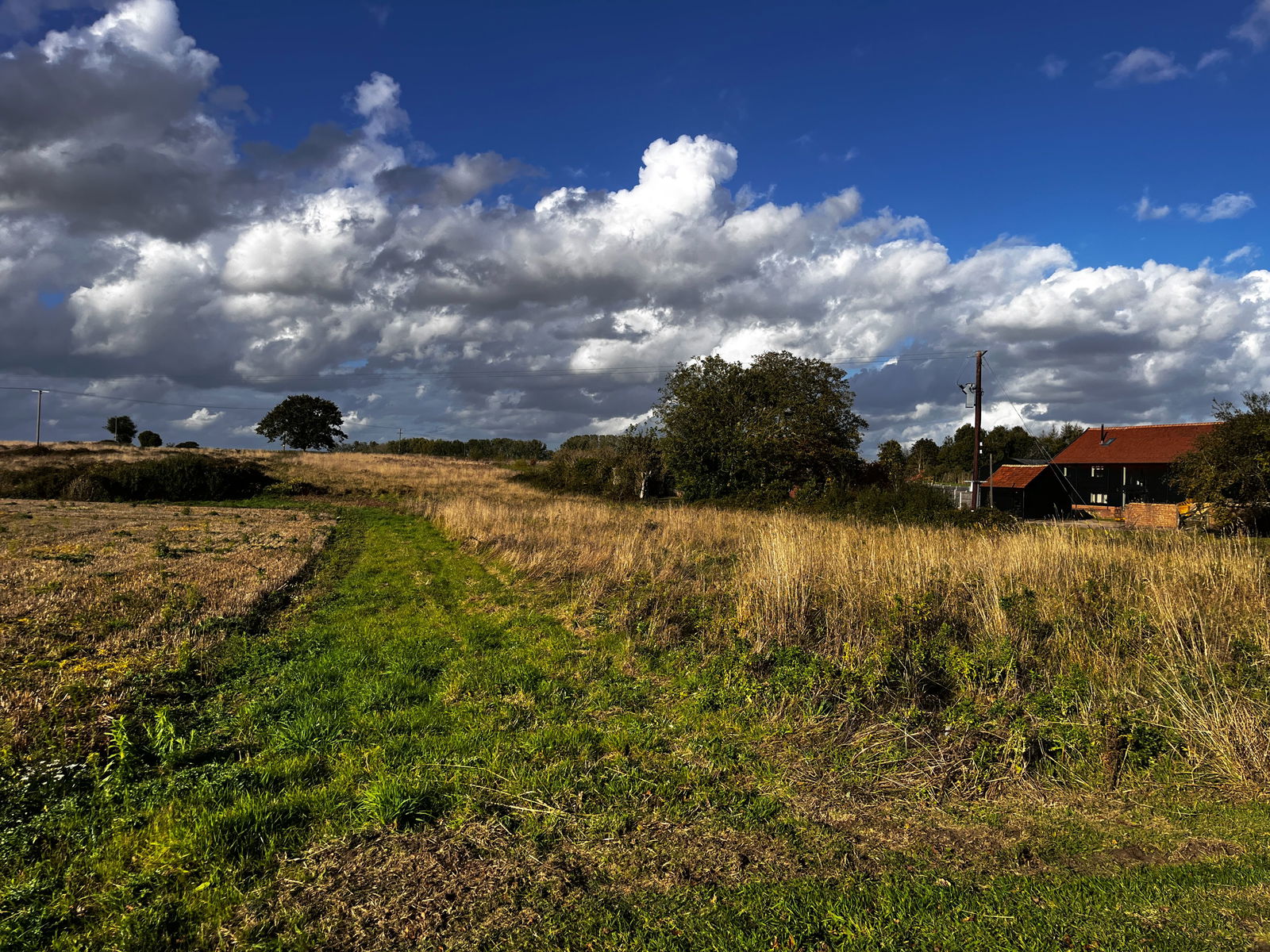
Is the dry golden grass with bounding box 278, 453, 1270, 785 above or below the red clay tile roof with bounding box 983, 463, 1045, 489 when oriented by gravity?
below

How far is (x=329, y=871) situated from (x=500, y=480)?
47.6 metres

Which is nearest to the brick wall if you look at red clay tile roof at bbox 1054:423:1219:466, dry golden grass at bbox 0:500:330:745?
red clay tile roof at bbox 1054:423:1219:466

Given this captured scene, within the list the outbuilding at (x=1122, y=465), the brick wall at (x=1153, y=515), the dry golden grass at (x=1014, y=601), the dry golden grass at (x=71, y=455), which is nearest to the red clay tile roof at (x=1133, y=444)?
the outbuilding at (x=1122, y=465)

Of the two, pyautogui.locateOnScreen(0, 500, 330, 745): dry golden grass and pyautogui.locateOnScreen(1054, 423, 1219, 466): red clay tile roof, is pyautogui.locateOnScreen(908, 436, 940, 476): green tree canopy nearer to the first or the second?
pyautogui.locateOnScreen(1054, 423, 1219, 466): red clay tile roof

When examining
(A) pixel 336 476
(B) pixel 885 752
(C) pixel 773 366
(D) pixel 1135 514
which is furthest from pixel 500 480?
(B) pixel 885 752

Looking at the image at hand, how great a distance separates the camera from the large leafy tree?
78.8 ft

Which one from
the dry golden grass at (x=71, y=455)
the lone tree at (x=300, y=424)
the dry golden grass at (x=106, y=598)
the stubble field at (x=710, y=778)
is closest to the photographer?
the stubble field at (x=710, y=778)

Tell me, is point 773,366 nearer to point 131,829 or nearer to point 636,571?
point 636,571

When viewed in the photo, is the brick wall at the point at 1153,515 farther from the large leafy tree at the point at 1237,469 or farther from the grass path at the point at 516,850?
the grass path at the point at 516,850

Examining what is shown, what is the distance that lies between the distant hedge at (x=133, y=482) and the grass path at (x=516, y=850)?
118 ft

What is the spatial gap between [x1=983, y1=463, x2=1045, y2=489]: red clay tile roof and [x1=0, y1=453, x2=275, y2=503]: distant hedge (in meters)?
46.8

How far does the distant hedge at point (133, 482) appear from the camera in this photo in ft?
111

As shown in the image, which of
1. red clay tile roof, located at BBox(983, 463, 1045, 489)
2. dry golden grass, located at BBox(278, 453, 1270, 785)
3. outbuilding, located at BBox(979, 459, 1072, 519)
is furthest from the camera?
red clay tile roof, located at BBox(983, 463, 1045, 489)

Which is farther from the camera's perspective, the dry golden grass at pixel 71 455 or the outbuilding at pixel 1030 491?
the outbuilding at pixel 1030 491
